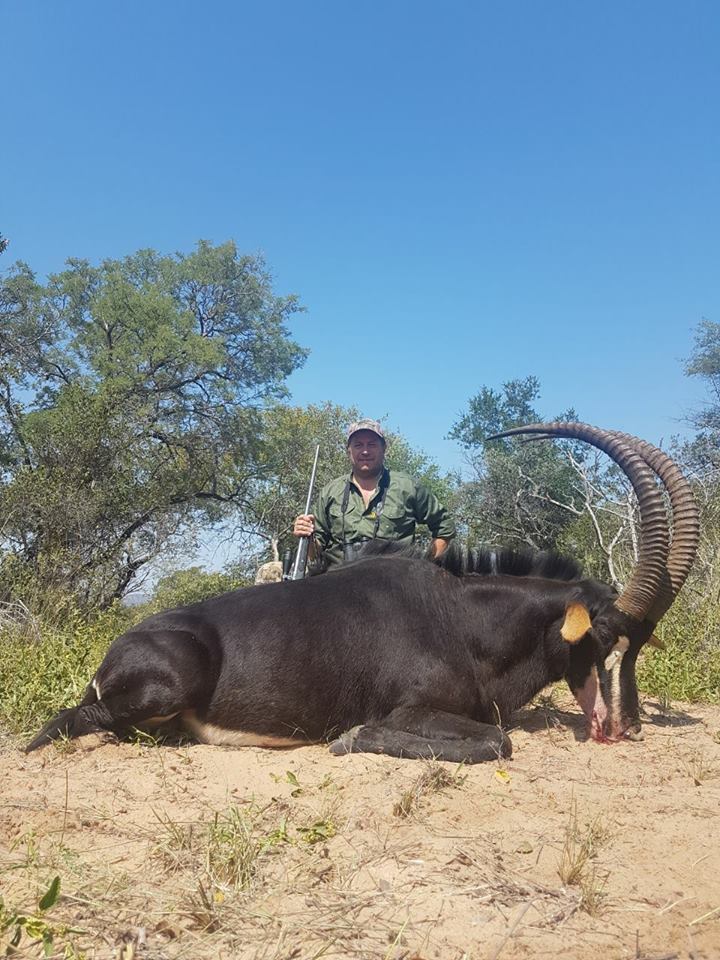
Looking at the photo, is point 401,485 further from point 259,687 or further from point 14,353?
point 14,353

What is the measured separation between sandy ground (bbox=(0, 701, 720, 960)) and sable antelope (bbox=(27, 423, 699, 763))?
282mm

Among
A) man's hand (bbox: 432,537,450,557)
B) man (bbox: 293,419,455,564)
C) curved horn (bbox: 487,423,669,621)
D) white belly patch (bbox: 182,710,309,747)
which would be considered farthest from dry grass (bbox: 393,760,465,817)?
man (bbox: 293,419,455,564)

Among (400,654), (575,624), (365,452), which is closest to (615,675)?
(575,624)

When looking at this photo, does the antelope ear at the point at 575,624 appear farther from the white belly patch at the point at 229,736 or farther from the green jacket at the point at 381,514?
the green jacket at the point at 381,514

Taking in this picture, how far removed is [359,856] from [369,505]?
4.23 m

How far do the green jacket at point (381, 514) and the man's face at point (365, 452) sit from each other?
0.47ft

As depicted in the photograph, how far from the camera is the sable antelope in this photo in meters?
4.27

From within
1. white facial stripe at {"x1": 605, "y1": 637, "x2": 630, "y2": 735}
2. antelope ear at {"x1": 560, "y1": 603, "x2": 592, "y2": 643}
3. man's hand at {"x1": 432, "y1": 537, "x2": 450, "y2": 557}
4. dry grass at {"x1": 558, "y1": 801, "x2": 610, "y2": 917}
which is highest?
man's hand at {"x1": 432, "y1": 537, "x2": 450, "y2": 557}

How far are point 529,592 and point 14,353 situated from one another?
487 inches

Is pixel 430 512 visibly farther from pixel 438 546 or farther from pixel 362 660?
pixel 362 660

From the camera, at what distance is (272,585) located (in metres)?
4.91

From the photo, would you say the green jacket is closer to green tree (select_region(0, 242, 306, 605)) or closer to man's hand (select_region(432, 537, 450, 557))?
man's hand (select_region(432, 537, 450, 557))

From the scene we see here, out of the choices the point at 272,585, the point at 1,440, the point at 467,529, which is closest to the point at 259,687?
the point at 272,585

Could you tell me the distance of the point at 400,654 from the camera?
4.50 m
